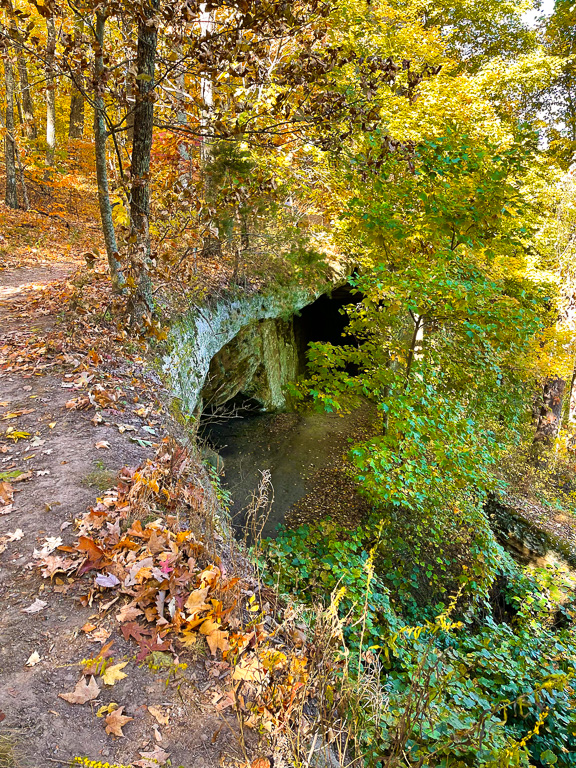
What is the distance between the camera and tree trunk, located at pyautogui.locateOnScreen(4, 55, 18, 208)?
9.92 m

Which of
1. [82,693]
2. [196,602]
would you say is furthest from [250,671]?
[82,693]

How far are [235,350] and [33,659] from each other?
30.6 feet

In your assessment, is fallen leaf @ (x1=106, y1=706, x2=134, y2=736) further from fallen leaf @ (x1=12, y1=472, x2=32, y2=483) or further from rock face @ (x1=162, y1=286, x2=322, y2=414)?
rock face @ (x1=162, y1=286, x2=322, y2=414)

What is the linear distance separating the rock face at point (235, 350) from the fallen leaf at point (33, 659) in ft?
12.5

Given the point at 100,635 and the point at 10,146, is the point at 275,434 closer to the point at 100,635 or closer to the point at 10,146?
the point at 10,146

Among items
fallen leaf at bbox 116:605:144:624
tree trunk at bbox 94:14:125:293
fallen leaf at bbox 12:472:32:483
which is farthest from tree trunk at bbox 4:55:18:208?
fallen leaf at bbox 116:605:144:624

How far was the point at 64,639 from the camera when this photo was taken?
7.16 feet

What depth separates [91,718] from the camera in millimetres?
1879

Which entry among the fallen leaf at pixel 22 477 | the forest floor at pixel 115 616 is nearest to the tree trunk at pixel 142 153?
the forest floor at pixel 115 616

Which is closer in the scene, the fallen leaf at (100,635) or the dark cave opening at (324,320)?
the fallen leaf at (100,635)

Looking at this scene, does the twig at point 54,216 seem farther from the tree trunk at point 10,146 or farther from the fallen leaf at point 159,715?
the fallen leaf at point 159,715

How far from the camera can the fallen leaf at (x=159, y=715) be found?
1.92 m

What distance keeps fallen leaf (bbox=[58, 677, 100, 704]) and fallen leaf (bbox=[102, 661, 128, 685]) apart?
5 cm

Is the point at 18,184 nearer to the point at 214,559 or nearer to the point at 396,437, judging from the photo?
the point at 396,437
